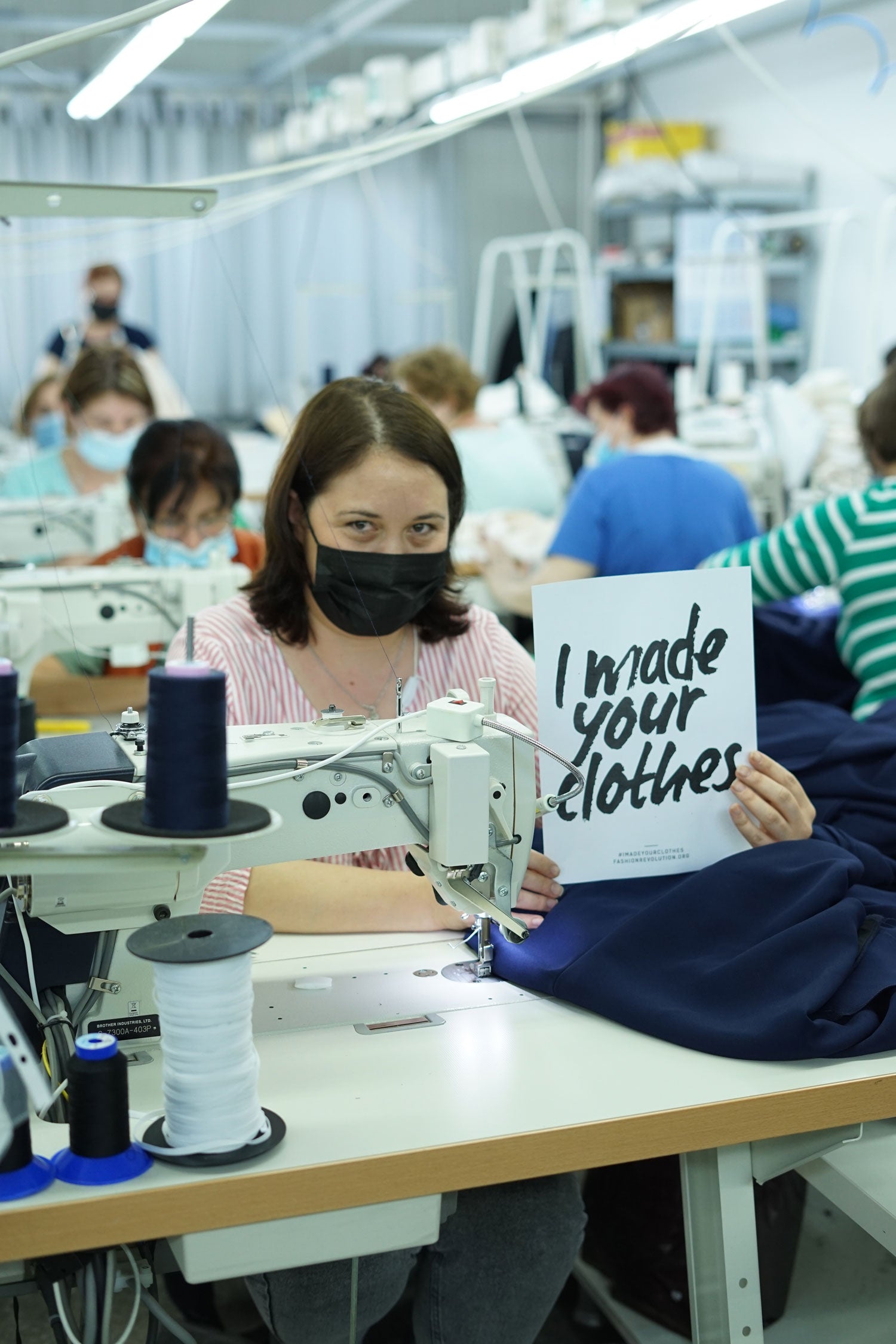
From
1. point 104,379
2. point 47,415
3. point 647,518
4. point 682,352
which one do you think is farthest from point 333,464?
point 682,352

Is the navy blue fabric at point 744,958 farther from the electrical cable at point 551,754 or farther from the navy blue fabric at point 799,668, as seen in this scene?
the navy blue fabric at point 799,668

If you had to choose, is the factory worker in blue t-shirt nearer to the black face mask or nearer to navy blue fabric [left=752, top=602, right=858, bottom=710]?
navy blue fabric [left=752, top=602, right=858, bottom=710]

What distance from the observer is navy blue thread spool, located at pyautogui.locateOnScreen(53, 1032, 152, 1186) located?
100 cm

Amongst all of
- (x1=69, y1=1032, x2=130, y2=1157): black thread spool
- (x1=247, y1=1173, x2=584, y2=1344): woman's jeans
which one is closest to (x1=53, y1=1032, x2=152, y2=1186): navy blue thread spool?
(x1=69, y1=1032, x2=130, y2=1157): black thread spool

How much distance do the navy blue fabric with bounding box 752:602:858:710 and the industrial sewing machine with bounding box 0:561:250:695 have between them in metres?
0.89

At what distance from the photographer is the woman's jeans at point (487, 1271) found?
1.31 m

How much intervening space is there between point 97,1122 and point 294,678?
75 cm

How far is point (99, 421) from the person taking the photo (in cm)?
379

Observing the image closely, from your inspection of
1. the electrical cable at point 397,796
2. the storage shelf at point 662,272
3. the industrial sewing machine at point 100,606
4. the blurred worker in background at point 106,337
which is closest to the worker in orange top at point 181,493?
the industrial sewing machine at point 100,606

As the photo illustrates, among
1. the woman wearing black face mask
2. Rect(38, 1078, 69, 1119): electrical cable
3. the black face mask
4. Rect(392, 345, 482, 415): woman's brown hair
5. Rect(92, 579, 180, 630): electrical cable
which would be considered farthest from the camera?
Rect(392, 345, 482, 415): woman's brown hair

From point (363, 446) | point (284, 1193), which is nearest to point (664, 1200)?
point (284, 1193)

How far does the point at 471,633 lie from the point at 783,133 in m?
6.01

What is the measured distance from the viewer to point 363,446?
5.33ft

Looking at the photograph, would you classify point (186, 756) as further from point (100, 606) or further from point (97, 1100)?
point (100, 606)
